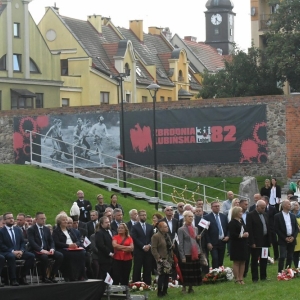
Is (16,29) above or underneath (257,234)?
above

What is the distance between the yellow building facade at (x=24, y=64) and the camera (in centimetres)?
6178

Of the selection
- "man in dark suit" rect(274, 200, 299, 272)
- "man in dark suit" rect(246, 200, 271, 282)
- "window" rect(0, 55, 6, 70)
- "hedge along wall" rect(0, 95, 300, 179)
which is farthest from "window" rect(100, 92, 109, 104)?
"man in dark suit" rect(246, 200, 271, 282)

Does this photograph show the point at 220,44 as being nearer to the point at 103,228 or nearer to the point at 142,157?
the point at 142,157

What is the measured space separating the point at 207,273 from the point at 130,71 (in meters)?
52.1

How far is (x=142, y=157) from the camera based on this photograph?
45.7 meters

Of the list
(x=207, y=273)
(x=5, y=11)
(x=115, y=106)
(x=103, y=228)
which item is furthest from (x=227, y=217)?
(x=5, y=11)

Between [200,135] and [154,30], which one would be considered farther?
[154,30]

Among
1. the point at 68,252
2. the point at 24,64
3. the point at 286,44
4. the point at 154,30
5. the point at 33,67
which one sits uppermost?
the point at 154,30

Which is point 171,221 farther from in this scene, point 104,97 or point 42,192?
point 104,97

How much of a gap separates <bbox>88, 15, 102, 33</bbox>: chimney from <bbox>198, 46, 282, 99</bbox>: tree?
19.0 meters

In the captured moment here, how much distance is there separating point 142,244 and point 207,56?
72528 mm

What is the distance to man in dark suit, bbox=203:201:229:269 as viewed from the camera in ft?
70.0

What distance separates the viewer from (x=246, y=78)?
5709 centimetres

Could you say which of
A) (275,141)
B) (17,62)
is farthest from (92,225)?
(17,62)
